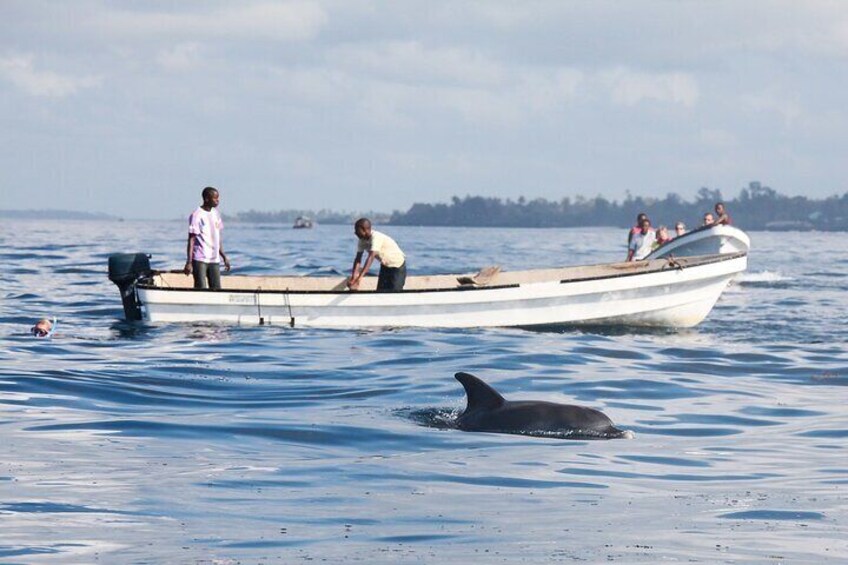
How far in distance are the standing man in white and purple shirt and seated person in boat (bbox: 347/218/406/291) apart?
251 cm

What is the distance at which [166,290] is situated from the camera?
2534 cm

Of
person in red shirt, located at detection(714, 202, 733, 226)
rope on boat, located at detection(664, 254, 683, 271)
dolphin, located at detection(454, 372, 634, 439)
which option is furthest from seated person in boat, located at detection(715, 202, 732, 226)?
dolphin, located at detection(454, 372, 634, 439)

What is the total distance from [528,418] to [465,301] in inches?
474

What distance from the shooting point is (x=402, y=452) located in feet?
41.5

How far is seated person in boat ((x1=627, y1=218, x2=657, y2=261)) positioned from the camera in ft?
114

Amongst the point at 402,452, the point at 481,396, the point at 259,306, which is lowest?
the point at 402,452

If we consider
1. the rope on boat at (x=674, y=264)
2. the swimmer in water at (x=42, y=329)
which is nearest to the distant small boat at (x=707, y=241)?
the rope on boat at (x=674, y=264)

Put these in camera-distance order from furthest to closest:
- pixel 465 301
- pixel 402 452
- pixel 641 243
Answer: pixel 641 243
pixel 465 301
pixel 402 452

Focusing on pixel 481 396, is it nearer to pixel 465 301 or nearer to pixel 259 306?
pixel 465 301

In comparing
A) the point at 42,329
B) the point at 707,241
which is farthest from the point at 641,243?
the point at 42,329

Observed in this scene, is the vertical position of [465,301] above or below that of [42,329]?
above

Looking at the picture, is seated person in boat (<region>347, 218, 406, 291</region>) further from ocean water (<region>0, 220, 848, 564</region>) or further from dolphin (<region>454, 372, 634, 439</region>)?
dolphin (<region>454, 372, 634, 439</region>)

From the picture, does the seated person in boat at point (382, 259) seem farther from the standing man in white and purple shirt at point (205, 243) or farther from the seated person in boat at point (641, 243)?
the seated person in boat at point (641, 243)

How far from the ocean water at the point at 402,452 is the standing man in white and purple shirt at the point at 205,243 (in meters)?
1.26
